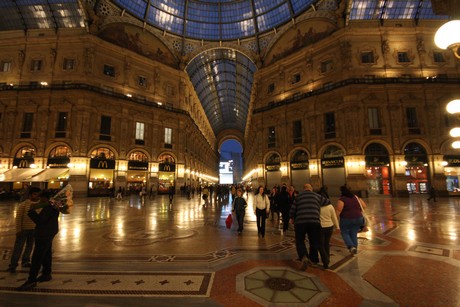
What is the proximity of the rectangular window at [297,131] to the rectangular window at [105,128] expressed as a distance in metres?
23.1

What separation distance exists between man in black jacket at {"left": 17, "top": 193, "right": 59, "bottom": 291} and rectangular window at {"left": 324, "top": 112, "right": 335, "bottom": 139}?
87.8ft

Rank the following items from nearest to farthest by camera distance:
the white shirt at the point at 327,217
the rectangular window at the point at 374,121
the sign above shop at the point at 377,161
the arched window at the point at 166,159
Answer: the white shirt at the point at 327,217 < the sign above shop at the point at 377,161 < the rectangular window at the point at 374,121 < the arched window at the point at 166,159

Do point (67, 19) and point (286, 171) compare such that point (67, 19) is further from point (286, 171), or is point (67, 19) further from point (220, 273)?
point (220, 273)

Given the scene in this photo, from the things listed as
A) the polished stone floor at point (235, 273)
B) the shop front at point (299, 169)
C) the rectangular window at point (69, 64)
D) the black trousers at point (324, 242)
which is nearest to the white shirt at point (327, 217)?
the black trousers at point (324, 242)

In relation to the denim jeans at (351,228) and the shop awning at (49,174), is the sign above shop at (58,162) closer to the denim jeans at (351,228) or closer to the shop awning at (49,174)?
the shop awning at (49,174)

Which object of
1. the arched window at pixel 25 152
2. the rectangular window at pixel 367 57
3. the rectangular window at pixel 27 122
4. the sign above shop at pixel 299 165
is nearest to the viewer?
the arched window at pixel 25 152

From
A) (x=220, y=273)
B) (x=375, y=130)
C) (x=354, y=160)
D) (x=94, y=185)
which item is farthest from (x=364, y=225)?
(x=94, y=185)

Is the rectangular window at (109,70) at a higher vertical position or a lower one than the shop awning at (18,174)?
higher

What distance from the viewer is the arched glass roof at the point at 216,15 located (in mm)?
31609

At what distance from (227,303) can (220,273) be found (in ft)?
3.84

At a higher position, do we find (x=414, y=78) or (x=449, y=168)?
(x=414, y=78)

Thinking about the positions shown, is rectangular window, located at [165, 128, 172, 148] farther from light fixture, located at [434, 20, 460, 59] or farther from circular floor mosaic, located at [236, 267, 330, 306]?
light fixture, located at [434, 20, 460, 59]

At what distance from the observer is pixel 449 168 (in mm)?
23266

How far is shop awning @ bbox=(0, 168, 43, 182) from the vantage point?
20898mm
